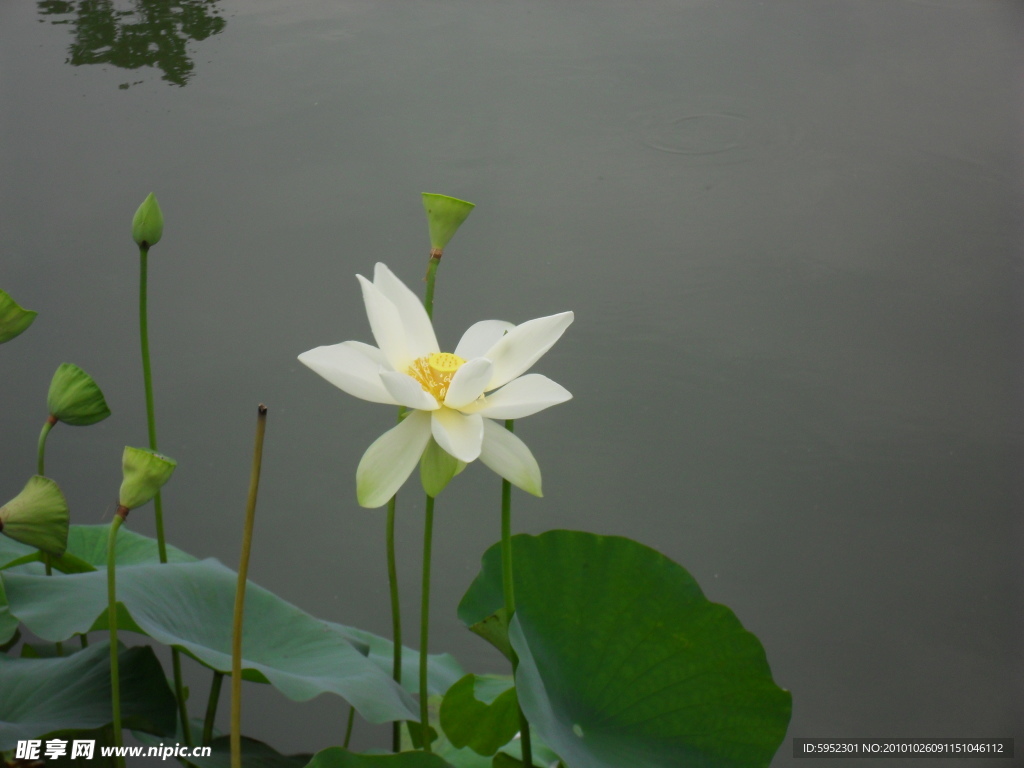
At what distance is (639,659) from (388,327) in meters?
0.24

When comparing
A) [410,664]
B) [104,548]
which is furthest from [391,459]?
[104,548]

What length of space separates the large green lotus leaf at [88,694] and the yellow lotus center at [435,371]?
28 centimetres

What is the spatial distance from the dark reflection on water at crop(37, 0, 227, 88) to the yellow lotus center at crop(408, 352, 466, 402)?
1291 mm

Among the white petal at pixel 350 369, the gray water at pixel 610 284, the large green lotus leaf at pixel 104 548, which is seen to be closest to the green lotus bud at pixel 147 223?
the white petal at pixel 350 369

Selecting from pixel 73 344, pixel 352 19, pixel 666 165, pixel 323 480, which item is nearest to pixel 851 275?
pixel 666 165

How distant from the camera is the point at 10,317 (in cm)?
48

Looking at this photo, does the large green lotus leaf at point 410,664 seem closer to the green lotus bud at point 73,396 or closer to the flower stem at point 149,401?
the flower stem at point 149,401

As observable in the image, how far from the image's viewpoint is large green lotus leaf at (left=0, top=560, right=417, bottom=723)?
43 centimetres

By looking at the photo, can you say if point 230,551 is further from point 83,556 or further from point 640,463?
point 640,463

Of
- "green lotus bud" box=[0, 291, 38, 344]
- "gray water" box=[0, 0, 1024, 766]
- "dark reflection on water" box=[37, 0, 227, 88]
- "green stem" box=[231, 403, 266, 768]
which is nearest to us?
"green stem" box=[231, 403, 266, 768]

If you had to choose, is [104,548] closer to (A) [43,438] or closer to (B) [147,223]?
(A) [43,438]

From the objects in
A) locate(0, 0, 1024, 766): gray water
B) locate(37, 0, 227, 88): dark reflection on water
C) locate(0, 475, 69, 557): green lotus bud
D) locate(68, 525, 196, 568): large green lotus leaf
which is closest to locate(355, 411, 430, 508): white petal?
locate(0, 475, 69, 557): green lotus bud

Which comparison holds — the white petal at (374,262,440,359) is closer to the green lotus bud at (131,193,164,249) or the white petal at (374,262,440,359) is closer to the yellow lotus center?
the yellow lotus center

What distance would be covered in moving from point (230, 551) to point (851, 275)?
1.08m
